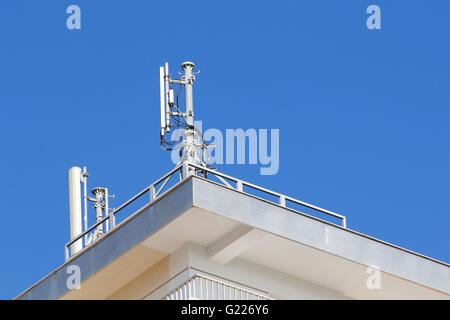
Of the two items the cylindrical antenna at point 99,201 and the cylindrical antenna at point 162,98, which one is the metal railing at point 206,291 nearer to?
the cylindrical antenna at point 162,98

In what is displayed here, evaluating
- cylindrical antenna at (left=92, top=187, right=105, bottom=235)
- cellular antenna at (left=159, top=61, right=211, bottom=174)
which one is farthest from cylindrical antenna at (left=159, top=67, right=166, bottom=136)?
cylindrical antenna at (left=92, top=187, right=105, bottom=235)

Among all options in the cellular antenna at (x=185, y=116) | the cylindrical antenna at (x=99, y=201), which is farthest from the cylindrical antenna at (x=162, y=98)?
the cylindrical antenna at (x=99, y=201)

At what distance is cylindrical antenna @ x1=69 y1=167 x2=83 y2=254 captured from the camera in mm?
38188

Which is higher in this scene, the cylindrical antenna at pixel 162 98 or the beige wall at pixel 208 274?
the cylindrical antenna at pixel 162 98

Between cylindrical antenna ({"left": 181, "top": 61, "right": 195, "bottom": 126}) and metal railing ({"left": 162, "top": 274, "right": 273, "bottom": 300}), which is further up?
cylindrical antenna ({"left": 181, "top": 61, "right": 195, "bottom": 126})

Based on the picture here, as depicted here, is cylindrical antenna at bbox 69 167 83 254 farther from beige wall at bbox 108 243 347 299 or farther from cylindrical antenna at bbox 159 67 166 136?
beige wall at bbox 108 243 347 299

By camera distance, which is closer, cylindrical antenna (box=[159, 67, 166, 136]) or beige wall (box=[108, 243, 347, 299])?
beige wall (box=[108, 243, 347, 299])

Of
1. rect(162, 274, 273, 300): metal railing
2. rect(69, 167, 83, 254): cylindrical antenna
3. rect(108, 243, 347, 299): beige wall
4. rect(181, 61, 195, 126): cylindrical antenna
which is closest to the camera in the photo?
rect(162, 274, 273, 300): metal railing

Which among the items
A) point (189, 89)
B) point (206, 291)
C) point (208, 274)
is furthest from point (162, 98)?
point (206, 291)

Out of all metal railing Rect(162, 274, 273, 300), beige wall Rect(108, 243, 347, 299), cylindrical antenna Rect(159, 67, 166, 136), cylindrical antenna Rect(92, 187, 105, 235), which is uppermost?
cylindrical antenna Rect(92, 187, 105, 235)

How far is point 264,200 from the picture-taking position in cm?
2561

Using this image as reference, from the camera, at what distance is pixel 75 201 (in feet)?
129

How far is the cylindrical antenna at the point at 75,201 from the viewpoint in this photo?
38.2 metres

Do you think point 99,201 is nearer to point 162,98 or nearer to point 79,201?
point 79,201
